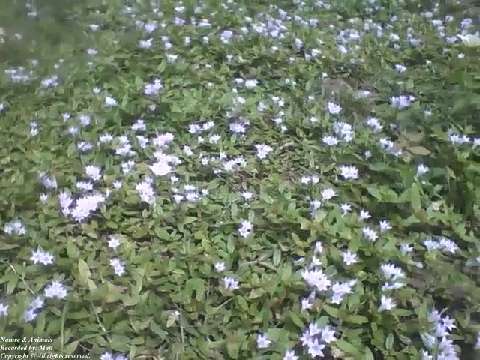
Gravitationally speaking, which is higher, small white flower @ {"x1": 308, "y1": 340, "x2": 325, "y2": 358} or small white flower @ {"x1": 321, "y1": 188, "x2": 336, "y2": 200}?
small white flower @ {"x1": 308, "y1": 340, "x2": 325, "y2": 358}

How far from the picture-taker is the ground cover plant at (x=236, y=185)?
2.09 meters

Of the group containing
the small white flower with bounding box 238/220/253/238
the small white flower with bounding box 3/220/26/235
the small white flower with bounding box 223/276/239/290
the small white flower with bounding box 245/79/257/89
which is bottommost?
the small white flower with bounding box 245/79/257/89

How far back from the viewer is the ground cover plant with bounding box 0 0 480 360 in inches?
82.4

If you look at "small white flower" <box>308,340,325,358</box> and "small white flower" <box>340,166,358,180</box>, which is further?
"small white flower" <box>340,166,358,180</box>

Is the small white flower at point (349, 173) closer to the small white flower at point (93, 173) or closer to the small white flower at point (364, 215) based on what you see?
the small white flower at point (364, 215)

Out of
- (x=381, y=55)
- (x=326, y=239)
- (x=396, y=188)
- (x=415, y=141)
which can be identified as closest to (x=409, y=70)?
(x=381, y=55)

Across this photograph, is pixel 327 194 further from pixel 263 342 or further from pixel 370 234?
pixel 263 342

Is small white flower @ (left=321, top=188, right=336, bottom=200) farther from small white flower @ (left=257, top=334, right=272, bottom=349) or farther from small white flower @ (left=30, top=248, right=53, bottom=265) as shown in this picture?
small white flower @ (left=30, top=248, right=53, bottom=265)

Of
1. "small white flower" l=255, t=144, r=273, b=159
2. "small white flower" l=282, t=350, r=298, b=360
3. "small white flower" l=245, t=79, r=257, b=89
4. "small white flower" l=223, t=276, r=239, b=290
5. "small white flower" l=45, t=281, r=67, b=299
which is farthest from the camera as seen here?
"small white flower" l=245, t=79, r=257, b=89

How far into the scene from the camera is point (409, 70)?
12.1 ft

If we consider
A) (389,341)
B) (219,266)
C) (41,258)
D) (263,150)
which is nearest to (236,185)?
(263,150)

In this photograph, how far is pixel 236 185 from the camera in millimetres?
2797

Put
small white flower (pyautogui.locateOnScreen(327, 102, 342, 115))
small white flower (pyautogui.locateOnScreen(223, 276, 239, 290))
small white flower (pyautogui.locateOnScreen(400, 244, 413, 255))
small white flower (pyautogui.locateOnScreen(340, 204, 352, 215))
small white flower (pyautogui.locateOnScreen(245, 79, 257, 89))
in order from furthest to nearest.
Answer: small white flower (pyautogui.locateOnScreen(245, 79, 257, 89)) < small white flower (pyautogui.locateOnScreen(327, 102, 342, 115)) < small white flower (pyautogui.locateOnScreen(340, 204, 352, 215)) < small white flower (pyautogui.locateOnScreen(400, 244, 413, 255)) < small white flower (pyautogui.locateOnScreen(223, 276, 239, 290))

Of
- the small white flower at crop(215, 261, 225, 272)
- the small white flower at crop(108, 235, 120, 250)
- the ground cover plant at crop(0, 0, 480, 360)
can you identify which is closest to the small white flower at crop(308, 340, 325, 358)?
the ground cover plant at crop(0, 0, 480, 360)
